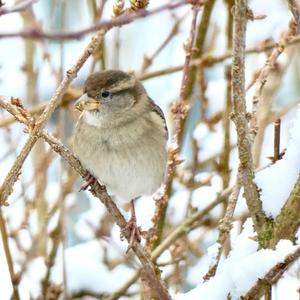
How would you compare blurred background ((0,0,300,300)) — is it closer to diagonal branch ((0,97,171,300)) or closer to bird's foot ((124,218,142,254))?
bird's foot ((124,218,142,254))

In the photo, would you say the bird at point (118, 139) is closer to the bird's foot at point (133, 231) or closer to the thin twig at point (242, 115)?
the bird's foot at point (133, 231)

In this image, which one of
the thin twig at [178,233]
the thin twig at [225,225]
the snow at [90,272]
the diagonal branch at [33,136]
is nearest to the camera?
the diagonal branch at [33,136]

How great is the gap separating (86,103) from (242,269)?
1.40m

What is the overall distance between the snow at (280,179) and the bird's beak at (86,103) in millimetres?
1203

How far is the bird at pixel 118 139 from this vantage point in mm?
3006

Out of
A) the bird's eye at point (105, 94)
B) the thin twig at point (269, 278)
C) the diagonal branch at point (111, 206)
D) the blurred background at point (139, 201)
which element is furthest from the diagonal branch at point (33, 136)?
the bird's eye at point (105, 94)

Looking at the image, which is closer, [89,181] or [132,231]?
[132,231]

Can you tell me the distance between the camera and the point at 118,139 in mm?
3045

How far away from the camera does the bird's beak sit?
299cm

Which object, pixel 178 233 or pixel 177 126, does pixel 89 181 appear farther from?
pixel 178 233

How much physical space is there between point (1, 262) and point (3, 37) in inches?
116

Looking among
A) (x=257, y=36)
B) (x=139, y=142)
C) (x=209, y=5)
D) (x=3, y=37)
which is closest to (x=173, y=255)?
(x=139, y=142)

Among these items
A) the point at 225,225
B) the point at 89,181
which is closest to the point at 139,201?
the point at 89,181

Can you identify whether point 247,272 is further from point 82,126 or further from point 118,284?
point 118,284
